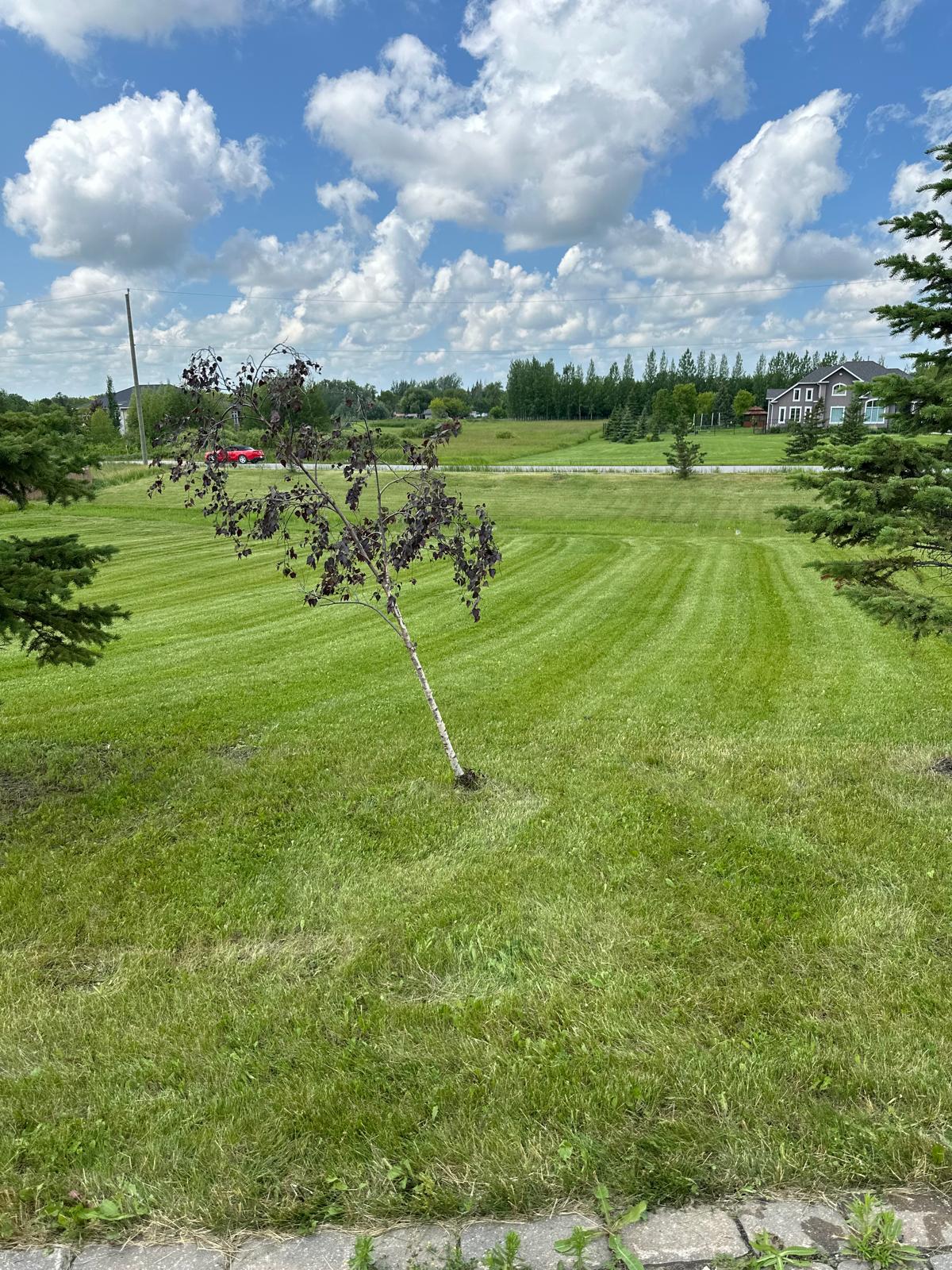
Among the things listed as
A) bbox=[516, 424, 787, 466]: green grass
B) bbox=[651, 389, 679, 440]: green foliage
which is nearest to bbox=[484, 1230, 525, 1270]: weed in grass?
bbox=[516, 424, 787, 466]: green grass

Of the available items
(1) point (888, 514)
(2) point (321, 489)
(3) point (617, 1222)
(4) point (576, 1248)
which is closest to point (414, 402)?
(2) point (321, 489)

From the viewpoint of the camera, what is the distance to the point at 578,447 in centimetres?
7875

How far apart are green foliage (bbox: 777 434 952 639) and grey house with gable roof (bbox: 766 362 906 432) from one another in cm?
6897

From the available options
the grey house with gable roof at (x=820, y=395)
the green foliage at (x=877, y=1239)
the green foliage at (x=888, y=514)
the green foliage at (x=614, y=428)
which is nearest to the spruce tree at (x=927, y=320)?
the green foliage at (x=888, y=514)

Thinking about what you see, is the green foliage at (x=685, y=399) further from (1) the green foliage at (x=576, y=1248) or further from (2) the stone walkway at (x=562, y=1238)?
(1) the green foliage at (x=576, y=1248)

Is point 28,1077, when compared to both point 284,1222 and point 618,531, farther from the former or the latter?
point 618,531

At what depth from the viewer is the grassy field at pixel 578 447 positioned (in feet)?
201

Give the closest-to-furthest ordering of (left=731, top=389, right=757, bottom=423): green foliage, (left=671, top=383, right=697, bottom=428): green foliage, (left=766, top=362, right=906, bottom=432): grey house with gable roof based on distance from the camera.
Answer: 1. (left=766, top=362, right=906, bottom=432): grey house with gable roof
2. (left=671, top=383, right=697, bottom=428): green foliage
3. (left=731, top=389, right=757, bottom=423): green foliage

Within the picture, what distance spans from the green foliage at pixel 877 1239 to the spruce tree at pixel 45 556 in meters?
6.01

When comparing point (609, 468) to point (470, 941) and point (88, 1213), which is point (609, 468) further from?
point (88, 1213)

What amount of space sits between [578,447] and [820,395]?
26280 millimetres

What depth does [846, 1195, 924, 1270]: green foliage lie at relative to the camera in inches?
104

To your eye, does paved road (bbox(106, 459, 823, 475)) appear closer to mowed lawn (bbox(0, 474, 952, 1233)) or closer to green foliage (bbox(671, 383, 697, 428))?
green foliage (bbox(671, 383, 697, 428))

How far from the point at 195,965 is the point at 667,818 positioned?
391 centimetres
